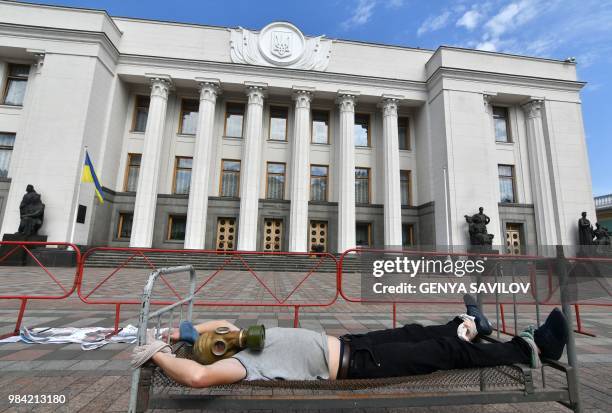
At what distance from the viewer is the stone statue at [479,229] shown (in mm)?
17828

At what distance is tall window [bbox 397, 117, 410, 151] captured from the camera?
77.1 feet

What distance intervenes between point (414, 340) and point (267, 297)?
610 centimetres

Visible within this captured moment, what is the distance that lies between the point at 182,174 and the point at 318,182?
9.56 meters

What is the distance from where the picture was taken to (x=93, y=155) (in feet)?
59.0

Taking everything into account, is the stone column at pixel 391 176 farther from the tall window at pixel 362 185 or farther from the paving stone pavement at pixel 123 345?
the paving stone pavement at pixel 123 345

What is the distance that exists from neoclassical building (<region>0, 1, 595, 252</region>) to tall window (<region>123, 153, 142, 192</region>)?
0.09m

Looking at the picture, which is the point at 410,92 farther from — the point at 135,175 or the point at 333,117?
the point at 135,175

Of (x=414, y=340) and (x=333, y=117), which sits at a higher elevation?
(x=333, y=117)

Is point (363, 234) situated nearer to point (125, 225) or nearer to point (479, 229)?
point (479, 229)

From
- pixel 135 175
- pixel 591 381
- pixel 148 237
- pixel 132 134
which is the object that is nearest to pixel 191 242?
pixel 148 237

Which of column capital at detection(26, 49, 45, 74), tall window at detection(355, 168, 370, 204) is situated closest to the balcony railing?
tall window at detection(355, 168, 370, 204)

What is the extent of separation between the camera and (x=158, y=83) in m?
20.0

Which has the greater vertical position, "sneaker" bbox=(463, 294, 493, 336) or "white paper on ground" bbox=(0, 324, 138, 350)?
"sneaker" bbox=(463, 294, 493, 336)

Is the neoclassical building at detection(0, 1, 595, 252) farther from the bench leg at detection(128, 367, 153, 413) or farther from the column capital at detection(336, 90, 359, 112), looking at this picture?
the bench leg at detection(128, 367, 153, 413)
